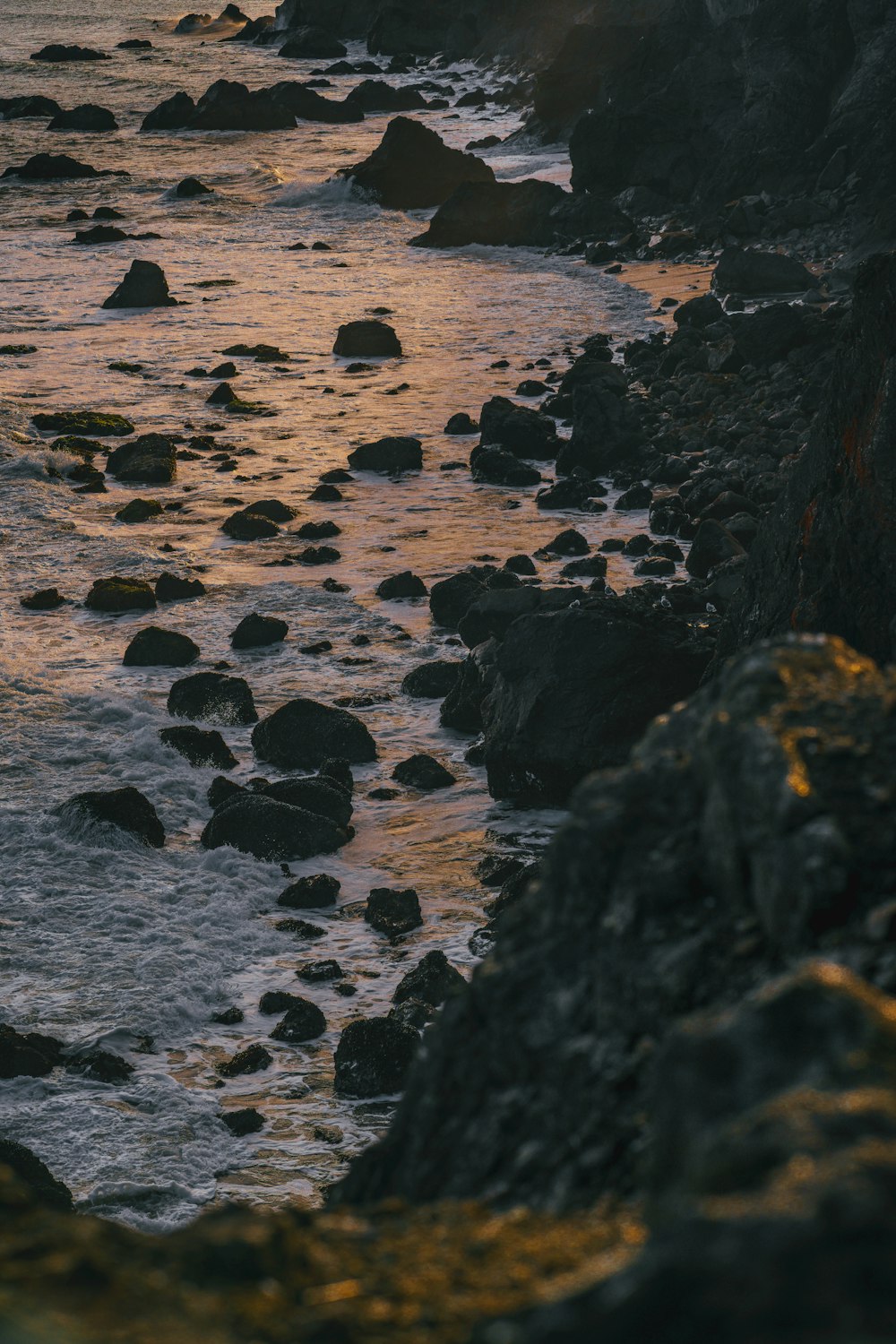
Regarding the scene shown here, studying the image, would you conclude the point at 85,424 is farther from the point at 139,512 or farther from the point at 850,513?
the point at 850,513

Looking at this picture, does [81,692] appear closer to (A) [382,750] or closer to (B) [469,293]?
(A) [382,750]

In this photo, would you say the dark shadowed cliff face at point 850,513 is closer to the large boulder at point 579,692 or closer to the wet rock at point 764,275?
the large boulder at point 579,692

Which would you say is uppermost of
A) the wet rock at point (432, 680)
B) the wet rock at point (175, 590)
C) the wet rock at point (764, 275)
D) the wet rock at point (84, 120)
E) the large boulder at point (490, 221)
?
the wet rock at point (84, 120)

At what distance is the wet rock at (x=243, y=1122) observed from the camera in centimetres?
589

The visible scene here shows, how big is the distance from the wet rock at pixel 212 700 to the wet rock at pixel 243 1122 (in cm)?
397

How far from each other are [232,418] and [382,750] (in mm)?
8469

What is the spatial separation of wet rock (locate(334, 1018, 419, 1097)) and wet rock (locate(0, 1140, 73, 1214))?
1222 millimetres

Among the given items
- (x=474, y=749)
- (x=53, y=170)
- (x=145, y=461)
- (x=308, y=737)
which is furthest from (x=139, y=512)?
(x=53, y=170)

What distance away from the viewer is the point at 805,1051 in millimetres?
1601

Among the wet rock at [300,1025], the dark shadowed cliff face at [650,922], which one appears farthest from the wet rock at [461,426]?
the dark shadowed cliff face at [650,922]

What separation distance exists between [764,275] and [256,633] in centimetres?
1120

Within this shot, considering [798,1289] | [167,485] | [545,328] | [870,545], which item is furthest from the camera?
[545,328]

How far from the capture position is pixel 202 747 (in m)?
9.09

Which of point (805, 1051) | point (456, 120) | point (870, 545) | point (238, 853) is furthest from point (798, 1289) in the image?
point (456, 120)
